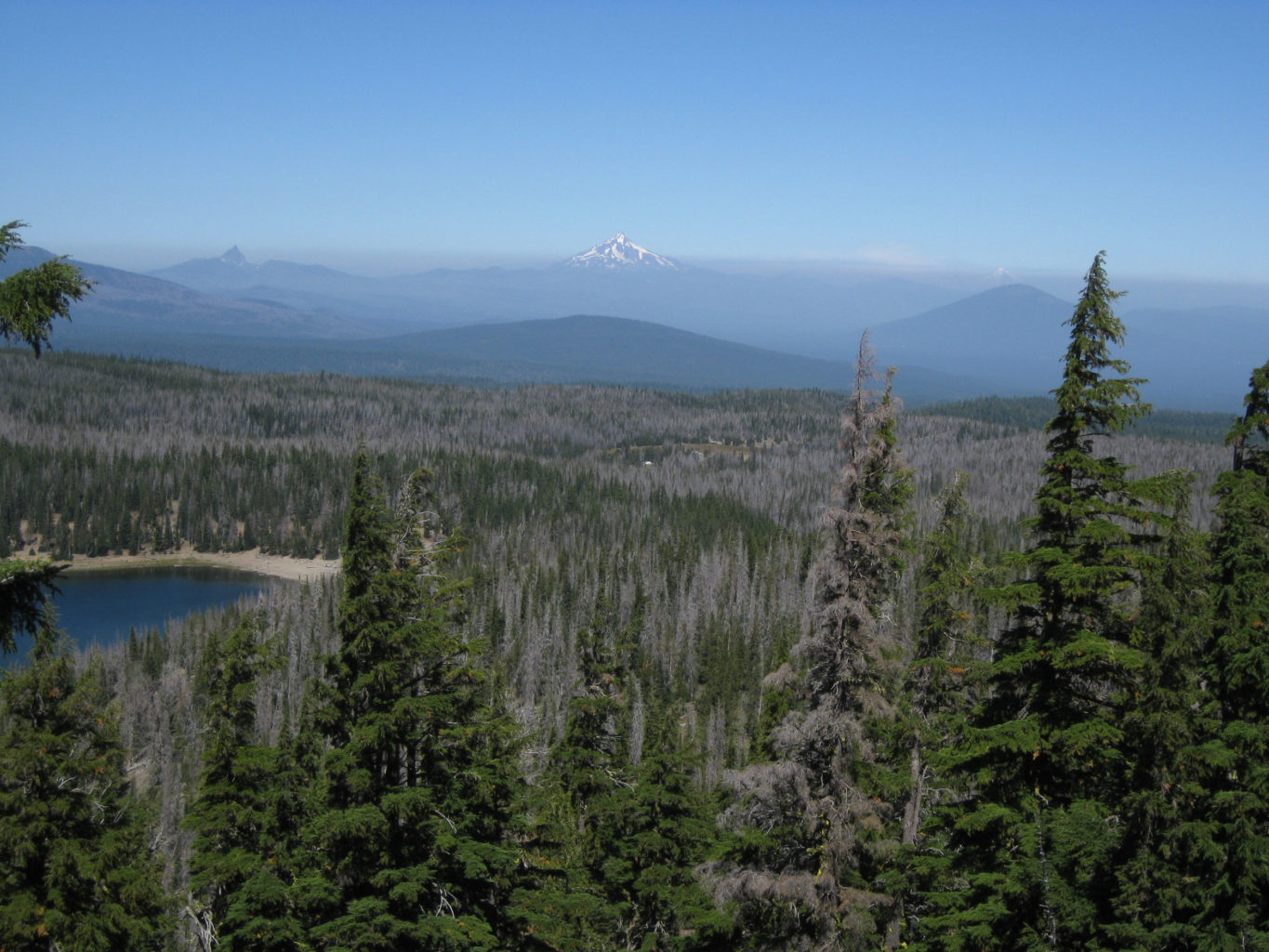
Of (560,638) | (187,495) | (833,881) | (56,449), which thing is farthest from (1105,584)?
(56,449)

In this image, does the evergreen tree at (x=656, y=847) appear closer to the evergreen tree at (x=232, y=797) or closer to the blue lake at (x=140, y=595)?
the evergreen tree at (x=232, y=797)

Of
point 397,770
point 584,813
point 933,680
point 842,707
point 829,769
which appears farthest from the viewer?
point 584,813

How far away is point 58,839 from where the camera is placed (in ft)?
50.3

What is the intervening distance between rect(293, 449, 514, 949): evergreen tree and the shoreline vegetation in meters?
133

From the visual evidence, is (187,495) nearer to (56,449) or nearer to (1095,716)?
(56,449)

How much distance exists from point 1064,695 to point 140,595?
138 meters

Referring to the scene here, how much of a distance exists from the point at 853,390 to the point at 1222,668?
623 centimetres

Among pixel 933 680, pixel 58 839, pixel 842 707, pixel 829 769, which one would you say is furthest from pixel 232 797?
pixel 933 680

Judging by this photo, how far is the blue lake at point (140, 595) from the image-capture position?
11175 cm

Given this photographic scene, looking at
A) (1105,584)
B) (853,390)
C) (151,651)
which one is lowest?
(151,651)

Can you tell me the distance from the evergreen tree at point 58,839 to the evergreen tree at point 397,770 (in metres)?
3.24

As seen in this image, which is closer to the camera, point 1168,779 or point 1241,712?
point 1168,779

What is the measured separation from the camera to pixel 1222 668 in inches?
504

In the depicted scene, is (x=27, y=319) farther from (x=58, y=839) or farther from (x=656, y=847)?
(x=656, y=847)
